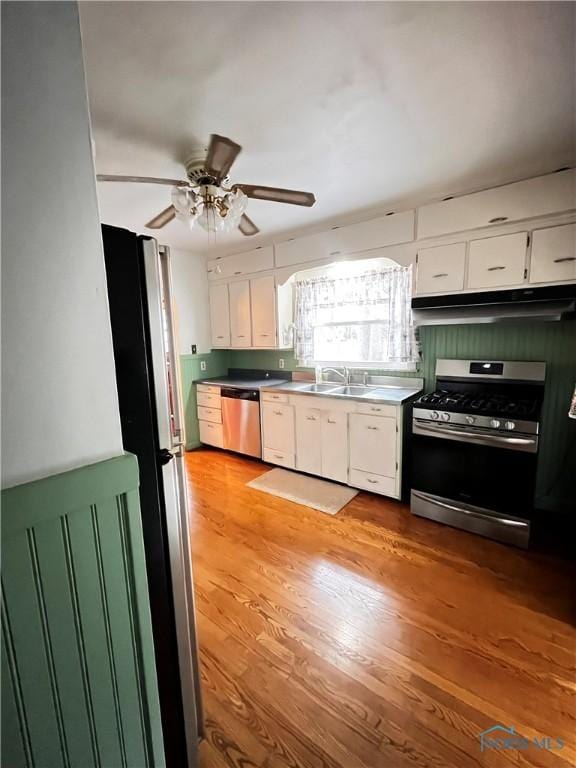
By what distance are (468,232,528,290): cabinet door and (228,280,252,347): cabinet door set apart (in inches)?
90.8

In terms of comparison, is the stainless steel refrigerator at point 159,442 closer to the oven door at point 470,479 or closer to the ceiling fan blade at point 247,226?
the ceiling fan blade at point 247,226

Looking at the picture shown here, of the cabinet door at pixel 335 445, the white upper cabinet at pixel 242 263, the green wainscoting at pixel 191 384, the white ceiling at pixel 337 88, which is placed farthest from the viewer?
the green wainscoting at pixel 191 384

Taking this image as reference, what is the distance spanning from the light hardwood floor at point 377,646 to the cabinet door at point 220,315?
240 cm

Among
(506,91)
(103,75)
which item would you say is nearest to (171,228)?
(103,75)

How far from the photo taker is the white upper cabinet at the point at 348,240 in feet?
8.70

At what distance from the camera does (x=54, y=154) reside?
0.62 meters

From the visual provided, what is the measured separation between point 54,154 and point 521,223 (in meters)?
2.61

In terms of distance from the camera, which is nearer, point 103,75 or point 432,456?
point 103,75

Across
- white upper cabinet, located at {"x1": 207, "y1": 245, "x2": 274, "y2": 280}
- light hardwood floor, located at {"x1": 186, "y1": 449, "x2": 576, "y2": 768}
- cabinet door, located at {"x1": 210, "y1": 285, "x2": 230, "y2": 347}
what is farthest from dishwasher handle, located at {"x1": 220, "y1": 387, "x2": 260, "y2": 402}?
light hardwood floor, located at {"x1": 186, "y1": 449, "x2": 576, "y2": 768}

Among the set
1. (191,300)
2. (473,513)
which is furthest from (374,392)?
(191,300)

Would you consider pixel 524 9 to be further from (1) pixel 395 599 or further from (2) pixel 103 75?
(1) pixel 395 599

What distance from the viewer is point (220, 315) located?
4.16 meters

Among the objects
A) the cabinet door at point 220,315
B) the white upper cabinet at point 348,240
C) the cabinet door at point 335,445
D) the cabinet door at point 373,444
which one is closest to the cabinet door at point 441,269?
the white upper cabinet at point 348,240

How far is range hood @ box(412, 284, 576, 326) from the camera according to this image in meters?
2.08
